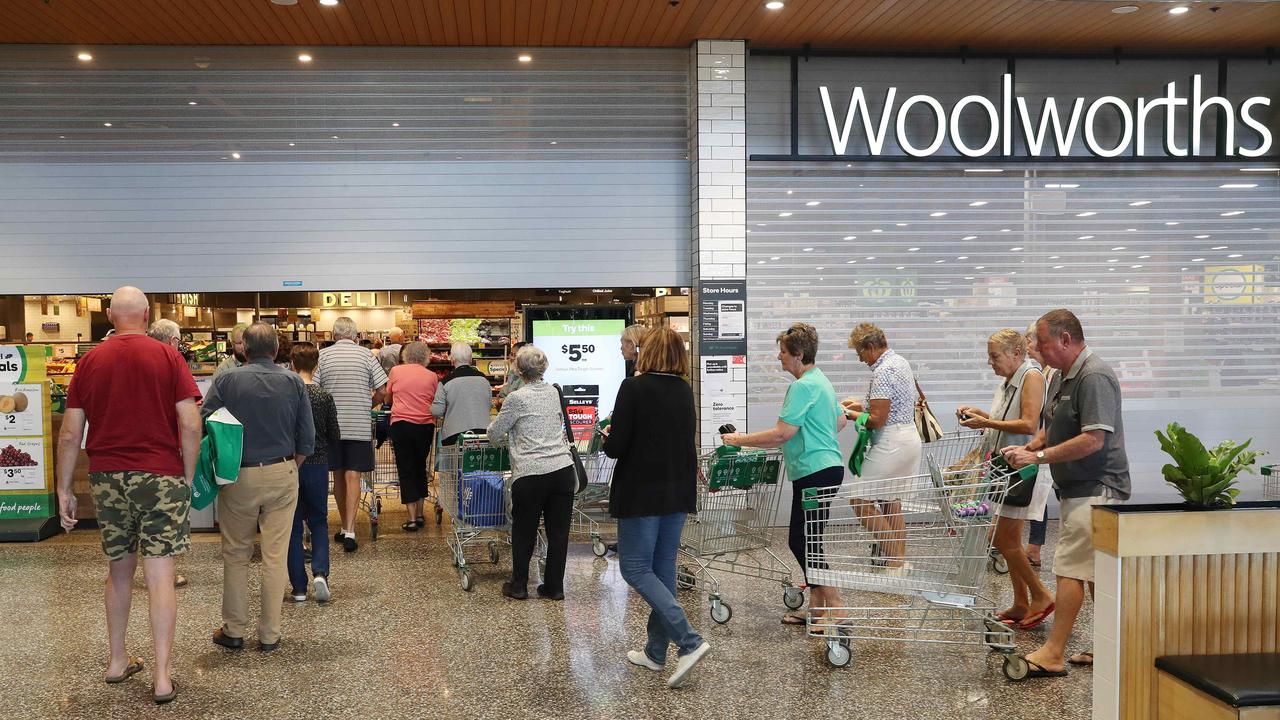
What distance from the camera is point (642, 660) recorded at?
4578mm

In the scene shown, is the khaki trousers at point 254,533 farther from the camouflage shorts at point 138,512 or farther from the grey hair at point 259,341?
the grey hair at point 259,341

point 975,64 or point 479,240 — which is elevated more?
point 975,64

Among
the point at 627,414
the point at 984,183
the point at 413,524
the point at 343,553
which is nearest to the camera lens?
the point at 627,414

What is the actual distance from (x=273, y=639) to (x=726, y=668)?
2329 millimetres

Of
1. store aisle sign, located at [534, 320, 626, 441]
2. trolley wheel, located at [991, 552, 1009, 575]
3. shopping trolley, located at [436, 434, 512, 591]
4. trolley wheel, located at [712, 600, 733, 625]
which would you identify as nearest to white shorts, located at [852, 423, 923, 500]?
trolley wheel, located at [712, 600, 733, 625]

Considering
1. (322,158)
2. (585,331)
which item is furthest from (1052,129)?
(322,158)

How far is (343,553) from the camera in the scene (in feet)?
23.3

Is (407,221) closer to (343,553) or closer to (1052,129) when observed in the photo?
(343,553)

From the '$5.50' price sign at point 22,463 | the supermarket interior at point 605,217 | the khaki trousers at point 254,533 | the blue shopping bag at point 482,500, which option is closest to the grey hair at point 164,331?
the supermarket interior at point 605,217

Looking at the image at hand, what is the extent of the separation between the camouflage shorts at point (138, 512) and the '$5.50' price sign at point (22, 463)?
4.03 metres

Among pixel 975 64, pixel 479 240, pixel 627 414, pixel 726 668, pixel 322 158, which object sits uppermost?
pixel 975 64

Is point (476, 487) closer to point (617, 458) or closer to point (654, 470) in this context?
point (617, 458)

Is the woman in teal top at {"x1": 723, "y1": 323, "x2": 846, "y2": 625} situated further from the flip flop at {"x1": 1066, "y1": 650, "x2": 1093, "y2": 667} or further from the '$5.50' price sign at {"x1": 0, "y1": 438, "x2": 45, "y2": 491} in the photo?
the '$5.50' price sign at {"x1": 0, "y1": 438, "x2": 45, "y2": 491}

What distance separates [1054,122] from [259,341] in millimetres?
6688
